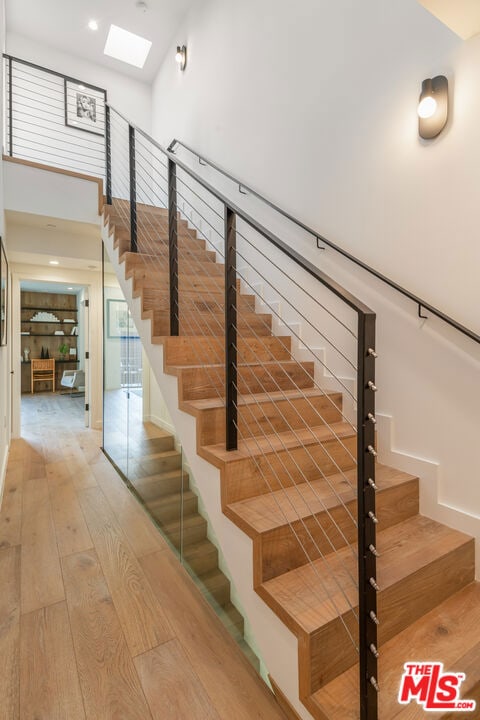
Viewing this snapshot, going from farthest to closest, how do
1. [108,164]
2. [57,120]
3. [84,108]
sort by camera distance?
1. [84,108]
2. [57,120]
3. [108,164]

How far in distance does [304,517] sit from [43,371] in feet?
33.6

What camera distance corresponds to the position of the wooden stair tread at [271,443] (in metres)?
1.55

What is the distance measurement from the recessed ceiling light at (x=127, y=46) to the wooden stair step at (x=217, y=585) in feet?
19.5

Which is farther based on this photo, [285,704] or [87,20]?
[87,20]

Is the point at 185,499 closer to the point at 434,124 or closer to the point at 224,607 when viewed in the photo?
the point at 224,607

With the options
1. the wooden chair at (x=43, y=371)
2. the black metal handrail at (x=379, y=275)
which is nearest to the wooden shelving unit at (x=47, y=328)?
the wooden chair at (x=43, y=371)

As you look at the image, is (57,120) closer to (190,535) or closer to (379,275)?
(379,275)

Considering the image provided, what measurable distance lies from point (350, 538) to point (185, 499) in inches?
49.8

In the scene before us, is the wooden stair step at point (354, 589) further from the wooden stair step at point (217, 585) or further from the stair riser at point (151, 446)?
the stair riser at point (151, 446)

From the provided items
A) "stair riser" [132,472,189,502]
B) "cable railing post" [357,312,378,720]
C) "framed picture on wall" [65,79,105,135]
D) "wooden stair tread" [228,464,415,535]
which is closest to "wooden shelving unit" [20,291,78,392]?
"framed picture on wall" [65,79,105,135]

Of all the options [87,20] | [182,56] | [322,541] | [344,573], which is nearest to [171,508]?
[322,541]

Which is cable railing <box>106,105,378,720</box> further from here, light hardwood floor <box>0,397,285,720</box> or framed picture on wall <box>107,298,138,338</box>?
framed picture on wall <box>107,298,138,338</box>

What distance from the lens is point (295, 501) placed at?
151cm

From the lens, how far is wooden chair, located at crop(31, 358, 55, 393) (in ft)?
31.8
